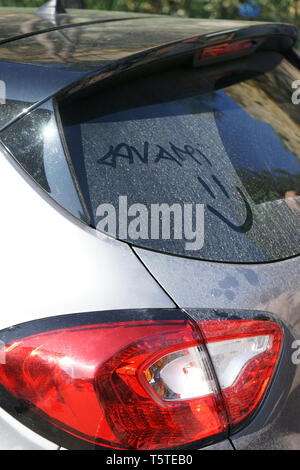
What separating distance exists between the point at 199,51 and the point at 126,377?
1.05 metres

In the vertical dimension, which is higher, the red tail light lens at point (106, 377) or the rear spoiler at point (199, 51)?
the rear spoiler at point (199, 51)

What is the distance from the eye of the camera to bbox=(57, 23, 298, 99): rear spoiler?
141 cm

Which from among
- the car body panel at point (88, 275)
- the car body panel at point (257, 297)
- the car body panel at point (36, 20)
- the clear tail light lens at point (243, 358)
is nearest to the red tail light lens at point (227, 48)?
the car body panel at point (88, 275)

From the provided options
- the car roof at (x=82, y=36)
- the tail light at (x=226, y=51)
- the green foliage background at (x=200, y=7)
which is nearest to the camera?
the car roof at (x=82, y=36)

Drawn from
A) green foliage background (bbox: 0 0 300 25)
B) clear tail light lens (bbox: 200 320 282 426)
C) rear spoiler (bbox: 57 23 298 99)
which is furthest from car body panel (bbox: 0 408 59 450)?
green foliage background (bbox: 0 0 300 25)

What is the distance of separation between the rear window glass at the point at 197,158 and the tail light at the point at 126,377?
204mm

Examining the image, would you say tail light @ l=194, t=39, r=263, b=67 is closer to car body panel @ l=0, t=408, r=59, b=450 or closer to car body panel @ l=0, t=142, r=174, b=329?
car body panel @ l=0, t=142, r=174, b=329

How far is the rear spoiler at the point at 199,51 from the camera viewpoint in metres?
1.41

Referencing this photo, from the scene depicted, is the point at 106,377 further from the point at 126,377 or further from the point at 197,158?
the point at 197,158

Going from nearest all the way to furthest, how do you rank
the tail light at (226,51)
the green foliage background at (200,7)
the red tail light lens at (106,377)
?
the red tail light lens at (106,377), the tail light at (226,51), the green foliage background at (200,7)

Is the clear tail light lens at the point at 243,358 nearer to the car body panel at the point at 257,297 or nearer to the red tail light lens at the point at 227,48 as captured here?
the car body panel at the point at 257,297

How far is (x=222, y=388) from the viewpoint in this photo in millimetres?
1218

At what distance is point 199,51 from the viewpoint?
1.68 m

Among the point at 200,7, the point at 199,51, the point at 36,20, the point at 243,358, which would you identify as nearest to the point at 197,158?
the point at 199,51
